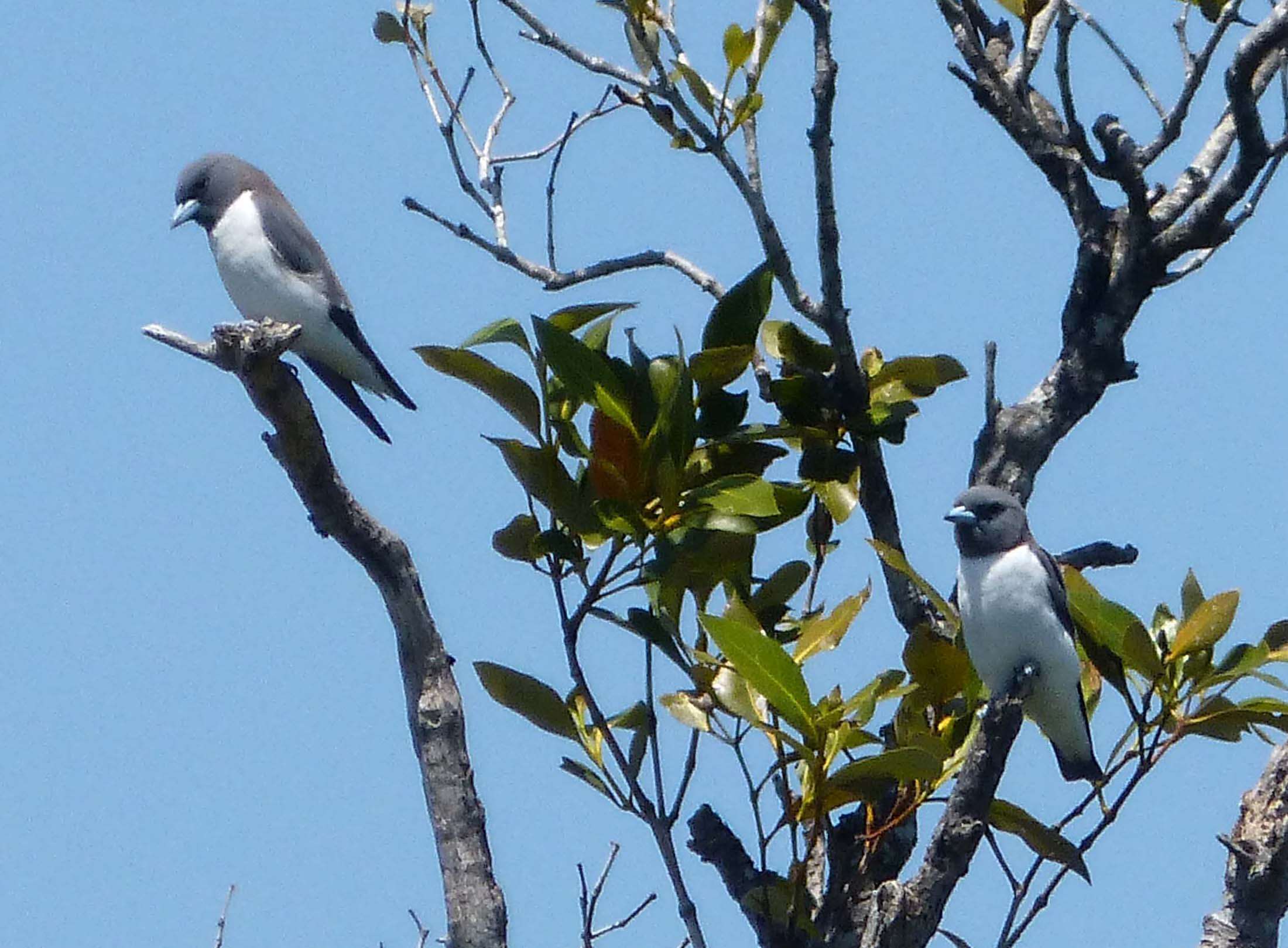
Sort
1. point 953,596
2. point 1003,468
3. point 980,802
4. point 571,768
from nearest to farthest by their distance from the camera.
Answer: point 980,802 → point 571,768 → point 1003,468 → point 953,596

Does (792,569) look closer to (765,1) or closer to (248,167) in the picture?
(765,1)

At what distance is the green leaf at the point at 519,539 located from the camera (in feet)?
12.6

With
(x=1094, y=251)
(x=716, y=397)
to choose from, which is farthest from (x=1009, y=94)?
(x=716, y=397)

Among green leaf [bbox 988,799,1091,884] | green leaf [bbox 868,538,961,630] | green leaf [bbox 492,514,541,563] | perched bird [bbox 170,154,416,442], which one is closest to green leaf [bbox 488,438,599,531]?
green leaf [bbox 492,514,541,563]

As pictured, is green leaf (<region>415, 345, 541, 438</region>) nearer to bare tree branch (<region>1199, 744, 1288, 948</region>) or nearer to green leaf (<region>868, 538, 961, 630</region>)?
green leaf (<region>868, 538, 961, 630</region>)

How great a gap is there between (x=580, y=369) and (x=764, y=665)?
793 mm

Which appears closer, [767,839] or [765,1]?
[767,839]

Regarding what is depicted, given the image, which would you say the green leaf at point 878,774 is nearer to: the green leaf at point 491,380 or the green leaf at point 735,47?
the green leaf at point 491,380

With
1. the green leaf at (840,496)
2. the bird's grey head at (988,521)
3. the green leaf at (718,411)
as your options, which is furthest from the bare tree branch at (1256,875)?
the green leaf at (718,411)

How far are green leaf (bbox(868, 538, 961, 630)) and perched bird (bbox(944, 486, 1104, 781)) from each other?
262mm

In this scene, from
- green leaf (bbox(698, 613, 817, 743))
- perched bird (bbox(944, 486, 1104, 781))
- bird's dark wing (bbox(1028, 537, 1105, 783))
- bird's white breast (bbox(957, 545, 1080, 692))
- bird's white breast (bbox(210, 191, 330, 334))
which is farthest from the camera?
bird's white breast (bbox(210, 191, 330, 334))

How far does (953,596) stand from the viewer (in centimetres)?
501

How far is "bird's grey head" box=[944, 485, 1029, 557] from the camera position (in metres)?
4.38

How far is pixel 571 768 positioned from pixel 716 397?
3.10 ft
